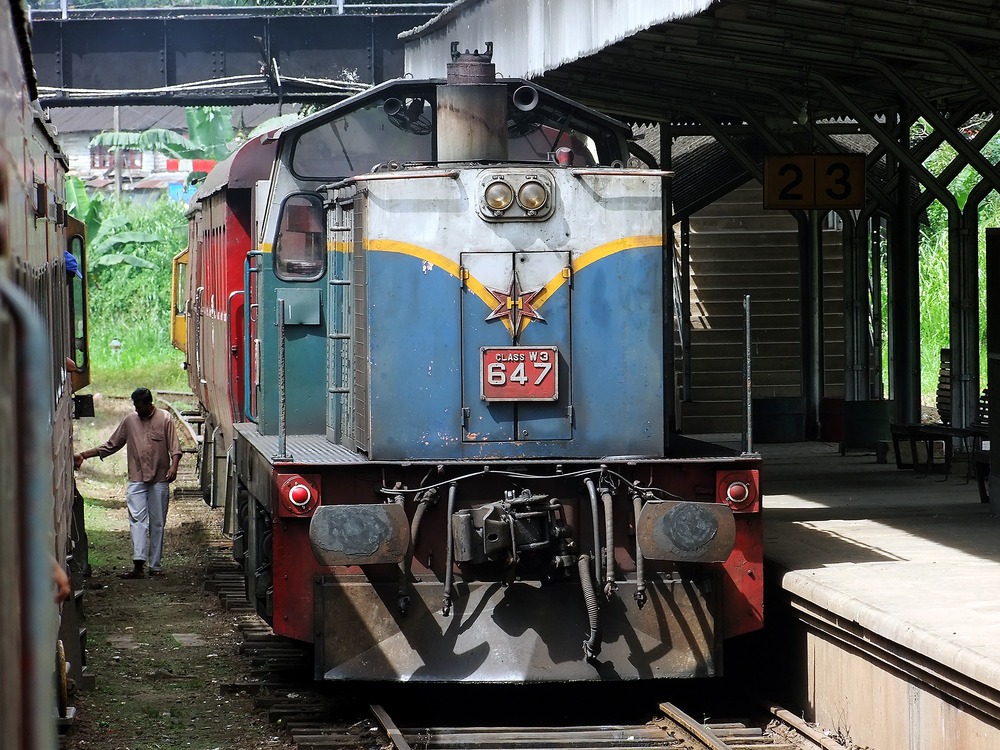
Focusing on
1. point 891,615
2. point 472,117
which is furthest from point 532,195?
point 891,615

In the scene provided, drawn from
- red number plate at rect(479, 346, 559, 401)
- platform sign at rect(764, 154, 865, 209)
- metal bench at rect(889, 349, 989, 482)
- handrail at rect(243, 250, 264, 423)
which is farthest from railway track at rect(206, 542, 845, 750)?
platform sign at rect(764, 154, 865, 209)

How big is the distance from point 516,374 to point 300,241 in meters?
2.02

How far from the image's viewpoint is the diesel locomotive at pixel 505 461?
719cm

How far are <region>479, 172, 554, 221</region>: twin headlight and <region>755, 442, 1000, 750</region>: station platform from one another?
2518 millimetres

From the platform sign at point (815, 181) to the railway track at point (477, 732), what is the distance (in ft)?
23.0

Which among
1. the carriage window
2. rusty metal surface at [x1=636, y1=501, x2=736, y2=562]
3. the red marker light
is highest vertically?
the carriage window

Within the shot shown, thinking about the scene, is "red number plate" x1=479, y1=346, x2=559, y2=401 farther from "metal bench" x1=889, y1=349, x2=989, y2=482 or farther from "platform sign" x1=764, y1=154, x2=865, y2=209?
"platform sign" x1=764, y1=154, x2=865, y2=209

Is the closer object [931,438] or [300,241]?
[300,241]

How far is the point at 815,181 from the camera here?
13867 mm

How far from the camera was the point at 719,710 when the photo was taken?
817 cm

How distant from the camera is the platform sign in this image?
13.7m

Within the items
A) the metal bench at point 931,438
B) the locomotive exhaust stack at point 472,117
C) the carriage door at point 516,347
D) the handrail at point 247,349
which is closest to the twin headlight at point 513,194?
the carriage door at point 516,347

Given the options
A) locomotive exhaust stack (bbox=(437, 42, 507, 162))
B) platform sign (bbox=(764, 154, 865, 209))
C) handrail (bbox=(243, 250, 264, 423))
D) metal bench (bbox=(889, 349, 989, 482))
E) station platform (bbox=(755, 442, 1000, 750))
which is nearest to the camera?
station platform (bbox=(755, 442, 1000, 750))

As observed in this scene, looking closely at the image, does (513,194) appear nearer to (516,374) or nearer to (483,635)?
(516,374)
